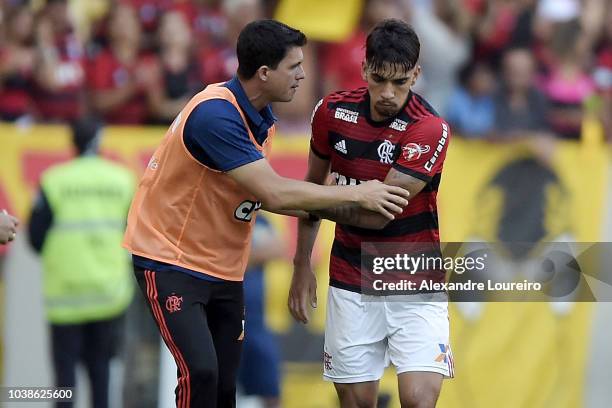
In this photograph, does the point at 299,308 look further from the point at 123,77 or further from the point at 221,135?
the point at 123,77

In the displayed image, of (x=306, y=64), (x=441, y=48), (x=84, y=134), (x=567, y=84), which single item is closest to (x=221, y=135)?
(x=84, y=134)

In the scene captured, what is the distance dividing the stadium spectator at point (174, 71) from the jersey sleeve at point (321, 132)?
4.16 metres

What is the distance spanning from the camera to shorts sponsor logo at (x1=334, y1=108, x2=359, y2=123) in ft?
21.2

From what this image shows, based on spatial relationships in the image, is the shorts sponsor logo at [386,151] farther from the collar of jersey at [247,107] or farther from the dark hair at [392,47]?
the collar of jersey at [247,107]

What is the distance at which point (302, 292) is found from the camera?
6.88 meters

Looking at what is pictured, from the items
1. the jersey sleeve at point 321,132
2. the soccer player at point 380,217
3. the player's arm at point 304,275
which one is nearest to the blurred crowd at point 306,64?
the player's arm at point 304,275

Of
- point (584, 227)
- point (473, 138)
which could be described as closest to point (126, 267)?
point (473, 138)

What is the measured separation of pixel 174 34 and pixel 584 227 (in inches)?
159

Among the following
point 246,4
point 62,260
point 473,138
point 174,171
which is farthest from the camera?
point 246,4

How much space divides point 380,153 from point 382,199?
37cm

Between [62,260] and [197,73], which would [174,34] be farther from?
[62,260]

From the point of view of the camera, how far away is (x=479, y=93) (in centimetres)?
1055

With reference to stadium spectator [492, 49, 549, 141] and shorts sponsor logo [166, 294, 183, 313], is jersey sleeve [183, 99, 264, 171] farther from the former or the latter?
stadium spectator [492, 49, 549, 141]

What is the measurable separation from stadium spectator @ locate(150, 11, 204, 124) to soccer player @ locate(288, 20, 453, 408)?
164 inches
